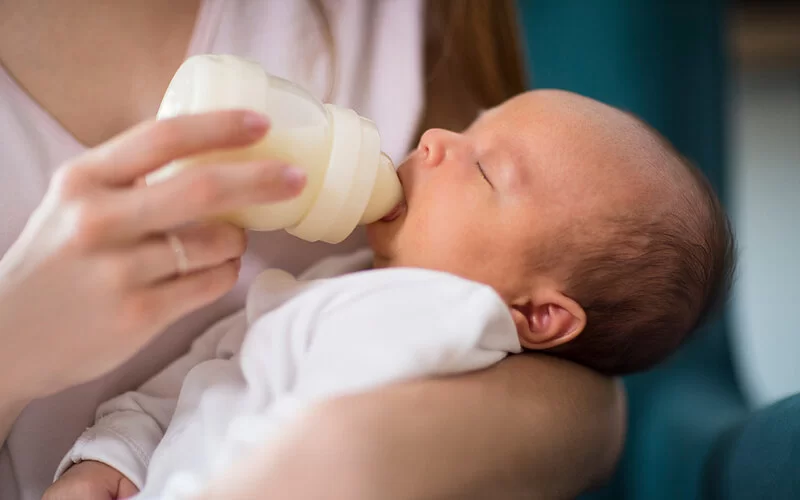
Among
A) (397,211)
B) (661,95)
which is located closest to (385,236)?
(397,211)

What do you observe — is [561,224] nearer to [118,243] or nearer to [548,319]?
[548,319]

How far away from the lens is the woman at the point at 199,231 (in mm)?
532

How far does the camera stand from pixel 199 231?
583mm

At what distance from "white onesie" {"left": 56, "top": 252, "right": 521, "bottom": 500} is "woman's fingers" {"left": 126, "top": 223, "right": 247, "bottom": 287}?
0.36ft

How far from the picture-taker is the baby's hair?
738 millimetres

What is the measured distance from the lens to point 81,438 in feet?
2.34

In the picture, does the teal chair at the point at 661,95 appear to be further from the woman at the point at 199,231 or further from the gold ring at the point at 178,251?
the gold ring at the point at 178,251

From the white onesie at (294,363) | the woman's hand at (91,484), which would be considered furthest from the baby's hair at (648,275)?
the woman's hand at (91,484)

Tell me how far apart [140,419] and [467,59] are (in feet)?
2.09

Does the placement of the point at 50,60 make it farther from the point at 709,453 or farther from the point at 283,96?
the point at 709,453

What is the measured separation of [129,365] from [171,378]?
0.05 meters

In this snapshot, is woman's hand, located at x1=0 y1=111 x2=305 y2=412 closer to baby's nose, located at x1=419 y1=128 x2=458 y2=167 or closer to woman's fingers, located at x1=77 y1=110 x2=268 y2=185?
woman's fingers, located at x1=77 y1=110 x2=268 y2=185

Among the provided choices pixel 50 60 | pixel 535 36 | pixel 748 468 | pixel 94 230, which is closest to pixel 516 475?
pixel 748 468

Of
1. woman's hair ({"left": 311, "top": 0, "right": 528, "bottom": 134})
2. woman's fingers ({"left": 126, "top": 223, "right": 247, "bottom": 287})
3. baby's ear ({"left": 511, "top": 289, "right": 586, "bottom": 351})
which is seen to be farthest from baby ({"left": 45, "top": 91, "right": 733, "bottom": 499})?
woman's hair ({"left": 311, "top": 0, "right": 528, "bottom": 134})
